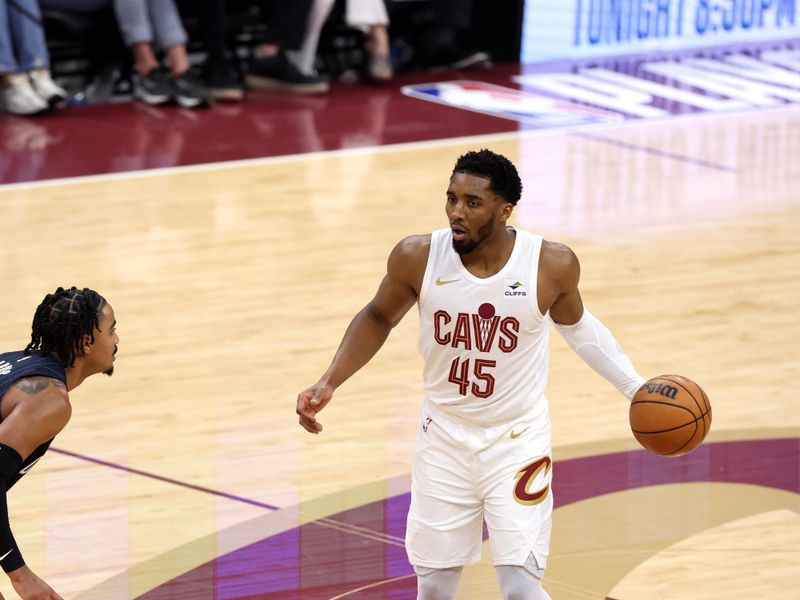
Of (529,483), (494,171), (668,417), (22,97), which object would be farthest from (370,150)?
(529,483)

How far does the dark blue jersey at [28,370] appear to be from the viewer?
167 inches

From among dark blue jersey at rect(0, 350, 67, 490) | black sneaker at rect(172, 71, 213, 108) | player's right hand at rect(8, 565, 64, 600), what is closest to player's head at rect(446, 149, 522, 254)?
dark blue jersey at rect(0, 350, 67, 490)

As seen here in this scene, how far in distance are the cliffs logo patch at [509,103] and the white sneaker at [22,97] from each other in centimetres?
335

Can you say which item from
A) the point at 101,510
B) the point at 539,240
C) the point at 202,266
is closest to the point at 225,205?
the point at 202,266

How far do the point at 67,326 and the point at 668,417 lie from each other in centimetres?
187

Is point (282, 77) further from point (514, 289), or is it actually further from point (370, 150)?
point (514, 289)

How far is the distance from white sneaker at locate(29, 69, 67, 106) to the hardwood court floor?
1.77 metres

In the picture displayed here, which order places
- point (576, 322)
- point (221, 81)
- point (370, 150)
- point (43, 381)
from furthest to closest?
point (221, 81)
point (370, 150)
point (576, 322)
point (43, 381)

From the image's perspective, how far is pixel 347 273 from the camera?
8.92m

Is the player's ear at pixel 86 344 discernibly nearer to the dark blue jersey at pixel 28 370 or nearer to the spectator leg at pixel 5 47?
the dark blue jersey at pixel 28 370

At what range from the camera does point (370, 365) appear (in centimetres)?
772

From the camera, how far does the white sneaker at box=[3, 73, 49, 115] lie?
1200 centimetres

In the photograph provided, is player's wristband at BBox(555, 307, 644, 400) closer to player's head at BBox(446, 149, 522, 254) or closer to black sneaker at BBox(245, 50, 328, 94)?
player's head at BBox(446, 149, 522, 254)

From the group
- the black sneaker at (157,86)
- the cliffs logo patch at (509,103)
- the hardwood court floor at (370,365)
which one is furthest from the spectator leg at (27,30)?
the cliffs logo patch at (509,103)
